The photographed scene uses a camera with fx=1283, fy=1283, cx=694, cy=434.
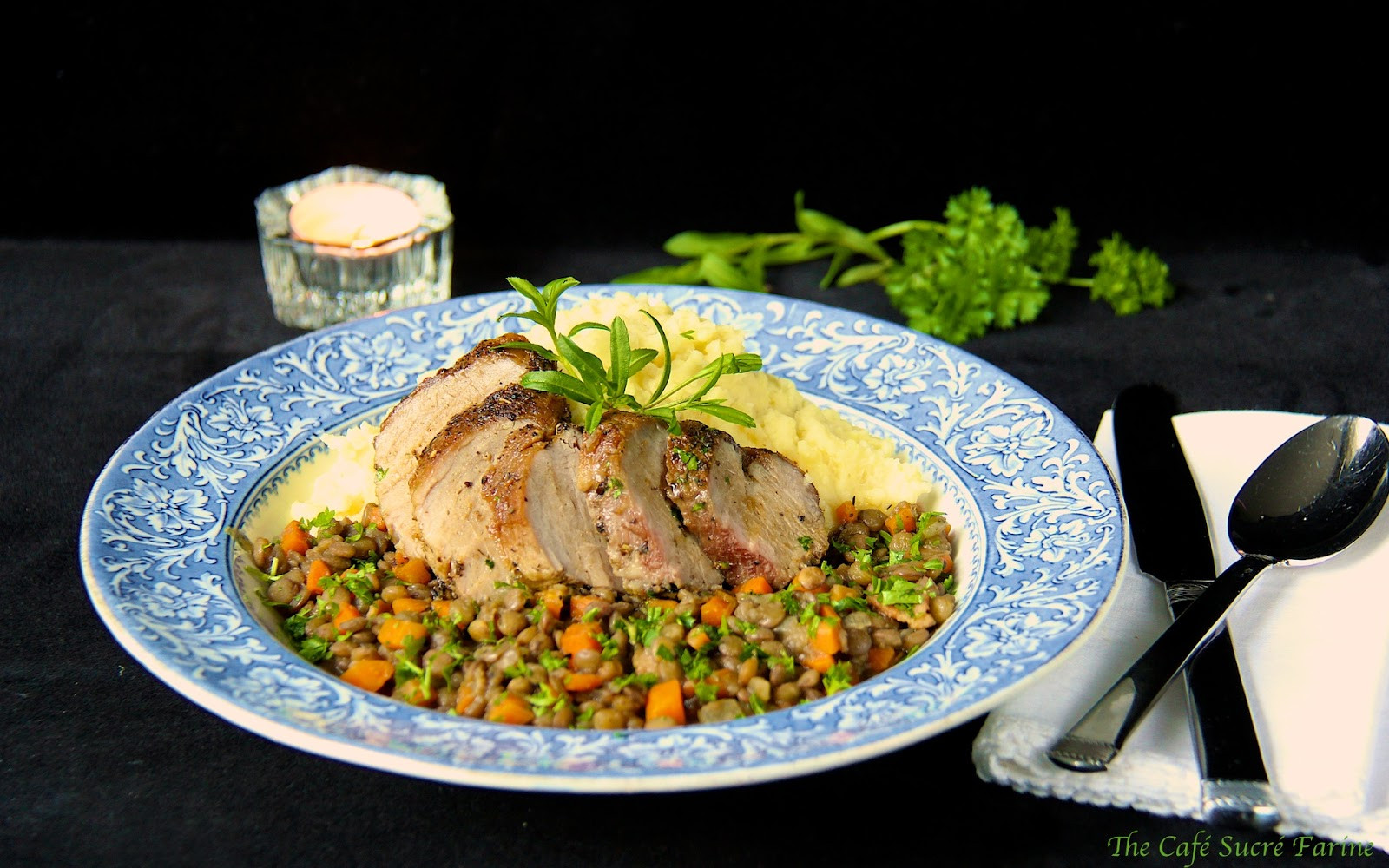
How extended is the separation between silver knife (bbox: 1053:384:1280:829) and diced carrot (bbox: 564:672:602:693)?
1.30 m

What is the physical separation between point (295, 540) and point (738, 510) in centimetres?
153

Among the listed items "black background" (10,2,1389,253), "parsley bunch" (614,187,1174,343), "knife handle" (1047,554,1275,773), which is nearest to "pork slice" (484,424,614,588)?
"knife handle" (1047,554,1275,773)

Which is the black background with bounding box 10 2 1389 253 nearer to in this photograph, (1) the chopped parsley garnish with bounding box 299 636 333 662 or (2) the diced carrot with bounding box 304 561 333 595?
(2) the diced carrot with bounding box 304 561 333 595

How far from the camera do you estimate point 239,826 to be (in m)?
3.54

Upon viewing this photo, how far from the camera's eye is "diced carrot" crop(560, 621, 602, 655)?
3.80m

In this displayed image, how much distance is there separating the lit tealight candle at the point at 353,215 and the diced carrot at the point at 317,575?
2.77m

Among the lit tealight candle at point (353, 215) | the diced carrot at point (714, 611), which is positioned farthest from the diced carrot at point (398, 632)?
the lit tealight candle at point (353, 215)

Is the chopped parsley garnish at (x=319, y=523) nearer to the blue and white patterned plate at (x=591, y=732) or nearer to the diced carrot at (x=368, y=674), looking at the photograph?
the blue and white patterned plate at (x=591, y=732)

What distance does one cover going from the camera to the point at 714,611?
402cm

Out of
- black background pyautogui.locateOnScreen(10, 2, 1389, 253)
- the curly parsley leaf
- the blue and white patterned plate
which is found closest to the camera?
the blue and white patterned plate

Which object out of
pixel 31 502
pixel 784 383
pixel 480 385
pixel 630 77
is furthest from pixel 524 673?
pixel 630 77

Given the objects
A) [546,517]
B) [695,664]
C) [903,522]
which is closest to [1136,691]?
[903,522]

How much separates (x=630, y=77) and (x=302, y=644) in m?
4.94

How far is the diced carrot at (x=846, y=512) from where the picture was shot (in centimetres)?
469
